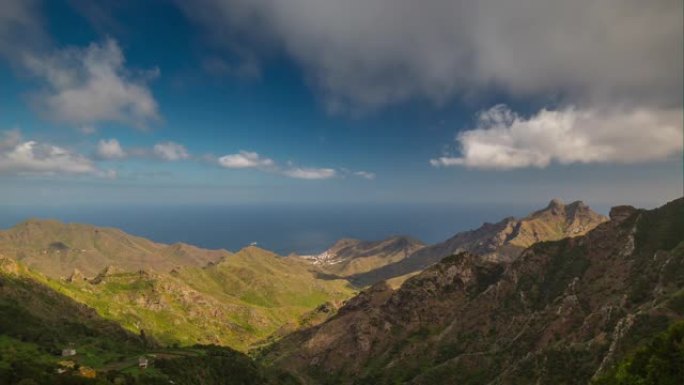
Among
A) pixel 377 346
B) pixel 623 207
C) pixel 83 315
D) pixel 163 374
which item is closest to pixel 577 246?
pixel 623 207

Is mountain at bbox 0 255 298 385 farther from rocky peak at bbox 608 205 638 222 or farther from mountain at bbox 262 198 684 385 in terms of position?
rocky peak at bbox 608 205 638 222

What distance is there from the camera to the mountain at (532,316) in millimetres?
110812

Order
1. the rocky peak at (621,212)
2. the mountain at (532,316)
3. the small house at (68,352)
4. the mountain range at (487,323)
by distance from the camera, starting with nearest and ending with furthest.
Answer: the mountain at (532,316), the mountain range at (487,323), the small house at (68,352), the rocky peak at (621,212)

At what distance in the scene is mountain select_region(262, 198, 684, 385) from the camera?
364ft

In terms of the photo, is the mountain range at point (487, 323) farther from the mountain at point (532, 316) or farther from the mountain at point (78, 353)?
the mountain at point (78, 353)

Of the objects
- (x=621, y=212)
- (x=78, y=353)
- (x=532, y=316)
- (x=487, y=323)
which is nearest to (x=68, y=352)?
(x=78, y=353)

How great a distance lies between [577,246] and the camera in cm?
17762

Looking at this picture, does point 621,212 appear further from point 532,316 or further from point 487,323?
point 487,323

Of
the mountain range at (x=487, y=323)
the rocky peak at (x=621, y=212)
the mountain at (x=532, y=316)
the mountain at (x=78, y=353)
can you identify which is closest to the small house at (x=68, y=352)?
the mountain at (x=78, y=353)

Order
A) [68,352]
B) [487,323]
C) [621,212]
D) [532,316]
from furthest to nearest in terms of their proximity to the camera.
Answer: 1. [621,212]
2. [487,323]
3. [532,316]
4. [68,352]

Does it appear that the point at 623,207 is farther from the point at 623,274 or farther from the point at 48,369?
the point at 48,369

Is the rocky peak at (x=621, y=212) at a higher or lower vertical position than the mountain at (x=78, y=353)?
higher

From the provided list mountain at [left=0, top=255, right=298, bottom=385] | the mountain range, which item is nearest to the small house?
mountain at [left=0, top=255, right=298, bottom=385]

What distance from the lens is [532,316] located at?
146750 mm
